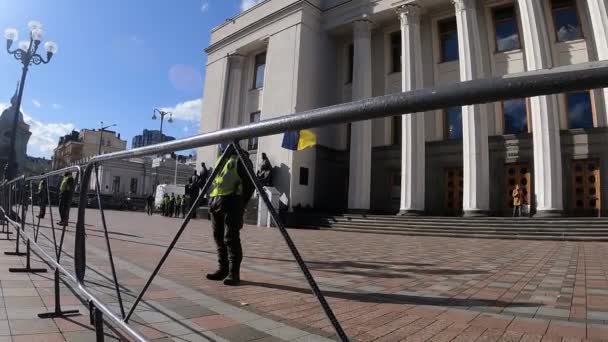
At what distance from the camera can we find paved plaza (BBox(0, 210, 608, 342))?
2.90 metres

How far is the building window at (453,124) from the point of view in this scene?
67.3 feet

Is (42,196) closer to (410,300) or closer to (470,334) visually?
(410,300)

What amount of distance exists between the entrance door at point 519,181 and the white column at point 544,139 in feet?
7.33

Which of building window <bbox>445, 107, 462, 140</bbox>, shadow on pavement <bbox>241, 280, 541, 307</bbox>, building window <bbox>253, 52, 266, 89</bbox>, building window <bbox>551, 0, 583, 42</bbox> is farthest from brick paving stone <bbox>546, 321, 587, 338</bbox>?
building window <bbox>253, 52, 266, 89</bbox>

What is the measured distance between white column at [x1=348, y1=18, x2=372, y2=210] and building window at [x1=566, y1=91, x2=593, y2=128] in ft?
28.4

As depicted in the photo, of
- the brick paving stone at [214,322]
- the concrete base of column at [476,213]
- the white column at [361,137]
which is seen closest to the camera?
the brick paving stone at [214,322]

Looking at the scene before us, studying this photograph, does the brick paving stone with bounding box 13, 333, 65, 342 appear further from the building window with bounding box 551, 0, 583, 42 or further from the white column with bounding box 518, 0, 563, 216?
the building window with bounding box 551, 0, 583, 42

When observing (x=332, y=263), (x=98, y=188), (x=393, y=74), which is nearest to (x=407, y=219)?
(x=393, y=74)

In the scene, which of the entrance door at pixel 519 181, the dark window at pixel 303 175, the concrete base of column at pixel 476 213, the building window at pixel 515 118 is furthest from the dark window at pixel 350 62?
the concrete base of column at pixel 476 213

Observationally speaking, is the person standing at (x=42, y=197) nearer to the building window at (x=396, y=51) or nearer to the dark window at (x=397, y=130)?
the dark window at (x=397, y=130)

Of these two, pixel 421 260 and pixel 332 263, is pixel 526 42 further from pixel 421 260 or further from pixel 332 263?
pixel 332 263

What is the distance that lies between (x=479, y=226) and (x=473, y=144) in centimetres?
412

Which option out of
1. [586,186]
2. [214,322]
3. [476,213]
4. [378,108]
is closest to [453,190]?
[476,213]

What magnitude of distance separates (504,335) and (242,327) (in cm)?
190
